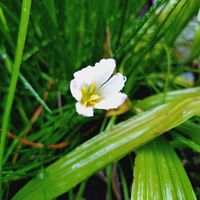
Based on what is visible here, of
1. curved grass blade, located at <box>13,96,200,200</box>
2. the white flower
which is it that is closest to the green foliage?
curved grass blade, located at <box>13,96,200,200</box>

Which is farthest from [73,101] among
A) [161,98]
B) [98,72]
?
[98,72]

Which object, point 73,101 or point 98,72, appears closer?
point 98,72

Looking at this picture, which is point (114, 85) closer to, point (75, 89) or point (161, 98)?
point (75, 89)

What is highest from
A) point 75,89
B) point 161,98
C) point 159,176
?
point 161,98

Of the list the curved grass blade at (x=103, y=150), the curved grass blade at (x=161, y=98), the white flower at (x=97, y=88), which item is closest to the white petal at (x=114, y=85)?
the white flower at (x=97, y=88)

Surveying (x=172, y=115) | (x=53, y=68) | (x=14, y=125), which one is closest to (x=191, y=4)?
(x=172, y=115)

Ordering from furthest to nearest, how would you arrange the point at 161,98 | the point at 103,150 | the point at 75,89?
the point at 161,98
the point at 103,150
the point at 75,89

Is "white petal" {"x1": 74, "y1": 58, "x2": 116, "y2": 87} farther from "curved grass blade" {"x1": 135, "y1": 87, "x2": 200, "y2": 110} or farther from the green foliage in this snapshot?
"curved grass blade" {"x1": 135, "y1": 87, "x2": 200, "y2": 110}
